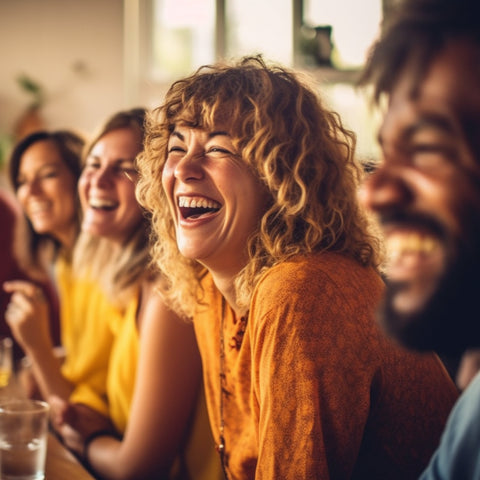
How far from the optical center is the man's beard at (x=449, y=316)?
0.56m

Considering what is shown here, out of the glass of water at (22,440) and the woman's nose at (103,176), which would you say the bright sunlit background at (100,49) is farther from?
the glass of water at (22,440)

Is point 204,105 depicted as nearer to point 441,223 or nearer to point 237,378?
point 237,378

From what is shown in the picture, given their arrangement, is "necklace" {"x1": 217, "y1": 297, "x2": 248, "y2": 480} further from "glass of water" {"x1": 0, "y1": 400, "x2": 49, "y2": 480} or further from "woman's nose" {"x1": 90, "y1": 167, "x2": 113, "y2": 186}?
"woman's nose" {"x1": 90, "y1": 167, "x2": 113, "y2": 186}

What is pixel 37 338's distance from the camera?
5.79 ft

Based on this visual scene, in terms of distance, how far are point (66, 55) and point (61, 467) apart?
4537 mm

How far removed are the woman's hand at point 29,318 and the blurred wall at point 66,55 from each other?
3514 mm

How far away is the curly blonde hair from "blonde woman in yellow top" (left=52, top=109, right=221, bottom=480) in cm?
32

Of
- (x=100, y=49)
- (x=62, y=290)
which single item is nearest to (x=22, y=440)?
(x=62, y=290)

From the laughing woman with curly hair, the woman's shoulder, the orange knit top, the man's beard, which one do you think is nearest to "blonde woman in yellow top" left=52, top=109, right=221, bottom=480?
the laughing woman with curly hair

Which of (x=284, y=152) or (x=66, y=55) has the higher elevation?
(x=66, y=55)

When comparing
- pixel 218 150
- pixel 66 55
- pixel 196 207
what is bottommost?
pixel 196 207

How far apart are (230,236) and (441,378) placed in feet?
1.42

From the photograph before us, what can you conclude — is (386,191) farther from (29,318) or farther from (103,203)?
(29,318)

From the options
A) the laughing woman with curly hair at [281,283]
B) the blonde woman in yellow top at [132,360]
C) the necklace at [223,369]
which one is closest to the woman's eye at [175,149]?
the laughing woman with curly hair at [281,283]
